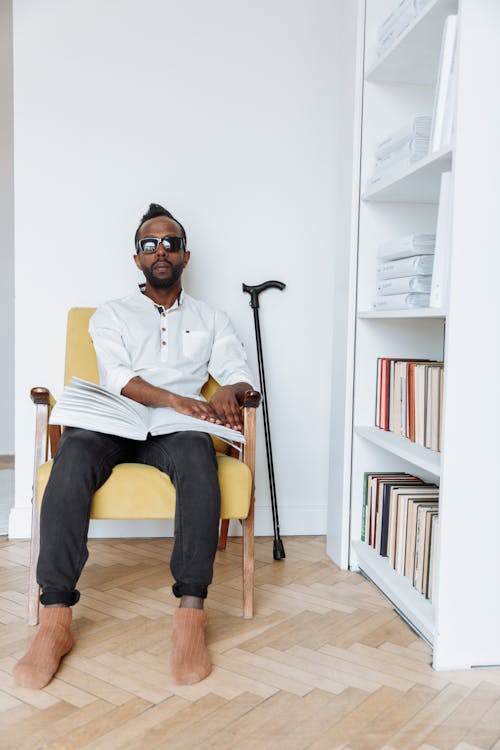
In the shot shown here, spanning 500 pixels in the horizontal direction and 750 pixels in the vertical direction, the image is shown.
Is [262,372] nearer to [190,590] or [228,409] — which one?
[228,409]

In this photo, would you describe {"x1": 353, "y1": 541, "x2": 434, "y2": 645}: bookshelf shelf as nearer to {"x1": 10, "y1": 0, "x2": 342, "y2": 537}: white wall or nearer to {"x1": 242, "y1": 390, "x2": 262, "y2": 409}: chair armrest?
{"x1": 10, "y1": 0, "x2": 342, "y2": 537}: white wall

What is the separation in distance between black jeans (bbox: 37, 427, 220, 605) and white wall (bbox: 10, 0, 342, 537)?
3.35 ft

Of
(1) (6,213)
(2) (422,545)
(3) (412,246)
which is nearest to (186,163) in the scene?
(3) (412,246)

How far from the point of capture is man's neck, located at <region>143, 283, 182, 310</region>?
8.11 ft

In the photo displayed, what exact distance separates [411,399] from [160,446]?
2.66ft

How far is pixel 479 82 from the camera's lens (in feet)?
5.79

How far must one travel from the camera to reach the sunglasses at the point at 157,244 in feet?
7.85

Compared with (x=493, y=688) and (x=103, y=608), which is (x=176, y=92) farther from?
(x=493, y=688)

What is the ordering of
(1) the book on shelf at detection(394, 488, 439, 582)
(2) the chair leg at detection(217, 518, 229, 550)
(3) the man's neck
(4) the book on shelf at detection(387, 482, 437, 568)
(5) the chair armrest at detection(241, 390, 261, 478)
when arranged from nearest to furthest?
1. (5) the chair armrest at detection(241, 390, 261, 478)
2. (1) the book on shelf at detection(394, 488, 439, 582)
3. (4) the book on shelf at detection(387, 482, 437, 568)
4. (3) the man's neck
5. (2) the chair leg at detection(217, 518, 229, 550)

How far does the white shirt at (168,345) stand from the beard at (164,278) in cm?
6

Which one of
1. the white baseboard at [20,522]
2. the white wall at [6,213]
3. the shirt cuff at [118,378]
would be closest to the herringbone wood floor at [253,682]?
the white baseboard at [20,522]

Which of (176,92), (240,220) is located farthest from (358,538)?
(176,92)

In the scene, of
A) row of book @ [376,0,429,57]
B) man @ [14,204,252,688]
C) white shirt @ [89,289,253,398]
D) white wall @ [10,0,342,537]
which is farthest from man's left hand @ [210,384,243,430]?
row of book @ [376,0,429,57]

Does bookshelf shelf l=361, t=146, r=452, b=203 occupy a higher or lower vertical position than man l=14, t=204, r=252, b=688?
higher
